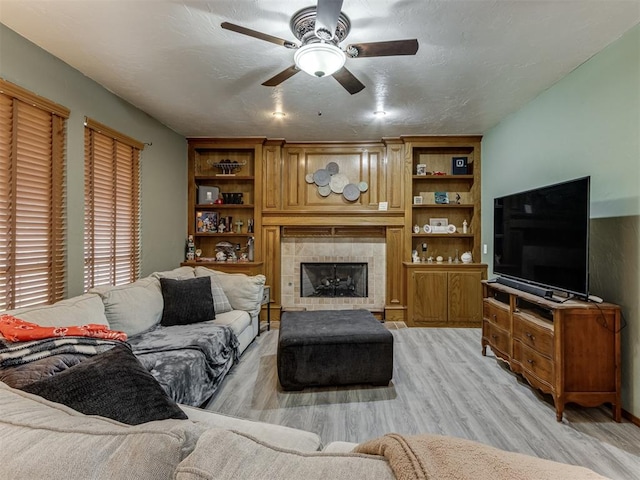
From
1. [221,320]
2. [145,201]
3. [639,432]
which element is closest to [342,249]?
[221,320]

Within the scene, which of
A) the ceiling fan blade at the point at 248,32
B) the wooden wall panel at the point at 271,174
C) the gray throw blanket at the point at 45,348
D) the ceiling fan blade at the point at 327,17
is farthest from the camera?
the wooden wall panel at the point at 271,174

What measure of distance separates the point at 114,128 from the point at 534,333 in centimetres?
421

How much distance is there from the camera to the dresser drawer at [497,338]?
2783 millimetres

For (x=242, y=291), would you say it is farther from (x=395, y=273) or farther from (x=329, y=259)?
(x=395, y=273)

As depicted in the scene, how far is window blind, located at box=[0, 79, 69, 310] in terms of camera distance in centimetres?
207

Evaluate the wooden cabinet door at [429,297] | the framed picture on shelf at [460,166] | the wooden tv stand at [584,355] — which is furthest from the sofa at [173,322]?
the framed picture on shelf at [460,166]

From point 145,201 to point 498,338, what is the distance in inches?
160

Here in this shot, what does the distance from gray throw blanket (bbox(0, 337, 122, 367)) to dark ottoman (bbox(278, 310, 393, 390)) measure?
1317 mm

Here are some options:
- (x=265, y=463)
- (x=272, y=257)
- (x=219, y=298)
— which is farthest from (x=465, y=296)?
(x=265, y=463)

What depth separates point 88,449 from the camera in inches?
20.0

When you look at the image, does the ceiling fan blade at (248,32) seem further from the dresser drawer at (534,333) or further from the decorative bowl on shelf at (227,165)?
the decorative bowl on shelf at (227,165)

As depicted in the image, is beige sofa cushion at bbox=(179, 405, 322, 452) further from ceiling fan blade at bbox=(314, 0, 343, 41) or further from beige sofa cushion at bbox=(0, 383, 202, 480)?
ceiling fan blade at bbox=(314, 0, 343, 41)

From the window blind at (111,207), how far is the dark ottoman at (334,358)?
1.92 meters

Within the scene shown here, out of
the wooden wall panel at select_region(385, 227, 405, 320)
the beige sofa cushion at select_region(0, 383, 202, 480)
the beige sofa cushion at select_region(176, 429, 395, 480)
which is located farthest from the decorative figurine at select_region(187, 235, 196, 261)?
the beige sofa cushion at select_region(176, 429, 395, 480)
